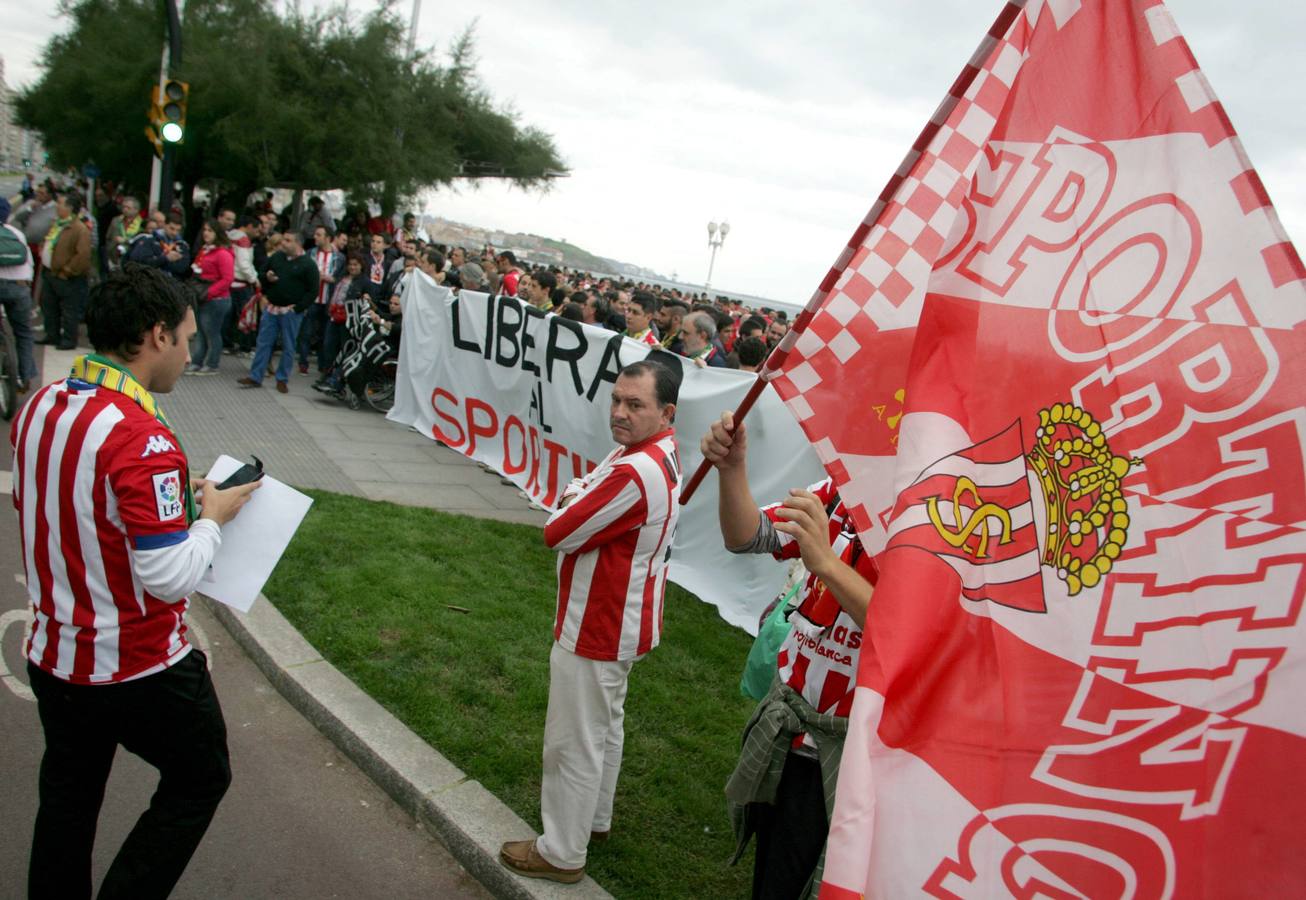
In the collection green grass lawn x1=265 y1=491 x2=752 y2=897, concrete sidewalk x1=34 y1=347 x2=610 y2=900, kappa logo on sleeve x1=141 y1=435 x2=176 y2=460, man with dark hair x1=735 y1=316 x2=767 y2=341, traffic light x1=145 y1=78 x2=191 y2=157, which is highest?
traffic light x1=145 y1=78 x2=191 y2=157

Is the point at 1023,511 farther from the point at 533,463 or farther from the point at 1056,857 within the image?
the point at 533,463

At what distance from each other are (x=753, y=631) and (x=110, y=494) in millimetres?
4774

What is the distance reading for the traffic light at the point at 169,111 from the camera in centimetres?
1269

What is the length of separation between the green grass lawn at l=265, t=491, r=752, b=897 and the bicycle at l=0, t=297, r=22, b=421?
3360mm

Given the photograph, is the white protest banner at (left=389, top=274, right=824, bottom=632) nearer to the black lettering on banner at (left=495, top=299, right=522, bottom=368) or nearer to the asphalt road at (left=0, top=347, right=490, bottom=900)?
the black lettering on banner at (left=495, top=299, right=522, bottom=368)

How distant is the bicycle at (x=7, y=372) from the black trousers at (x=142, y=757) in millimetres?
7020

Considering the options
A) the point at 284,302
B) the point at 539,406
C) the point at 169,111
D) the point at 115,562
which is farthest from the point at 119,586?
the point at 169,111

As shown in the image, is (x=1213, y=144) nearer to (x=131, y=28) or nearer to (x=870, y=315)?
(x=870, y=315)

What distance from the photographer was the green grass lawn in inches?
156

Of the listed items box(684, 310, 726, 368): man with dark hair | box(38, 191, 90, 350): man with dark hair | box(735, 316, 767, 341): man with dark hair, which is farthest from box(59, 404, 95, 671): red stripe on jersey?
box(38, 191, 90, 350): man with dark hair

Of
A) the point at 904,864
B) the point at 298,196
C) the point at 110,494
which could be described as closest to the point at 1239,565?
the point at 904,864

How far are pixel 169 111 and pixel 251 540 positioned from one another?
40.0ft

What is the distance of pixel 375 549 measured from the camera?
21.6 ft

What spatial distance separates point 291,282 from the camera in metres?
11.8
